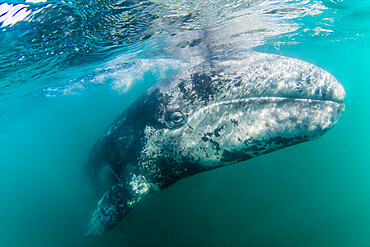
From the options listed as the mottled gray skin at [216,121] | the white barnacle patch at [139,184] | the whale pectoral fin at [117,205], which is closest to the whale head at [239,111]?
the mottled gray skin at [216,121]

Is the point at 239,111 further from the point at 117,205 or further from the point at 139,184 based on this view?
the point at 117,205

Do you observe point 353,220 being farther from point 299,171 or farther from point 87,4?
point 87,4

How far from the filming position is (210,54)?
1848 centimetres

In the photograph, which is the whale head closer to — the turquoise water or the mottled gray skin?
the mottled gray skin

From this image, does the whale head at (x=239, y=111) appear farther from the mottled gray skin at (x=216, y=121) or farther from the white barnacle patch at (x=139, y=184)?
the white barnacle patch at (x=139, y=184)

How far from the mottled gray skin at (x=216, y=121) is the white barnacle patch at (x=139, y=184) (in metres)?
0.02

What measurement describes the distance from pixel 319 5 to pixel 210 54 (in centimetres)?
876

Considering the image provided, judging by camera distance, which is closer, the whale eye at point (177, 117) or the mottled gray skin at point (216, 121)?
the mottled gray skin at point (216, 121)

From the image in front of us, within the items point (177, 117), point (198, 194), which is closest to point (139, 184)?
point (177, 117)

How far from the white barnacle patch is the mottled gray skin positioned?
0.02 meters

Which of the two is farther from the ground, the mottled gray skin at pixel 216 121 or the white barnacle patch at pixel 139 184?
the mottled gray skin at pixel 216 121

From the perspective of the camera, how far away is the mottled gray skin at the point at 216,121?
11.3 feet

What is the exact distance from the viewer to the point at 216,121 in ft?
12.6

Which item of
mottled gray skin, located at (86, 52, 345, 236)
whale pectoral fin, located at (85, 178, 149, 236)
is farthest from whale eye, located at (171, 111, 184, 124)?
whale pectoral fin, located at (85, 178, 149, 236)
